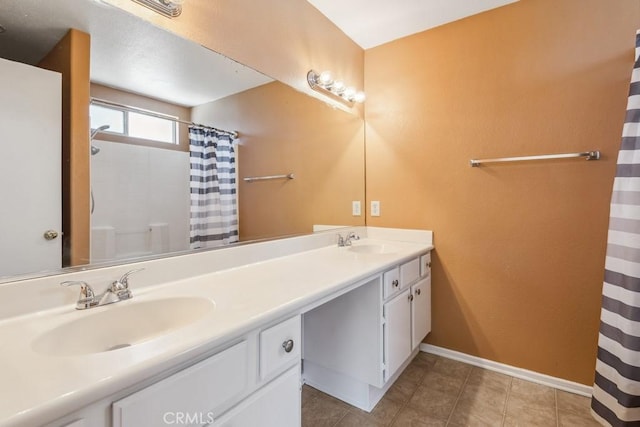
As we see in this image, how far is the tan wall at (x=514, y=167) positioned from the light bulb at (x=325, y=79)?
53 centimetres

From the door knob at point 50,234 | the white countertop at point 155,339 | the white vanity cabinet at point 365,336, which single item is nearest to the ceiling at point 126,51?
the door knob at point 50,234

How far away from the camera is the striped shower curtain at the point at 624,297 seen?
1.24 meters

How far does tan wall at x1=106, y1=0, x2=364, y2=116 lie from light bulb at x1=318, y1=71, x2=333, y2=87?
0.06m

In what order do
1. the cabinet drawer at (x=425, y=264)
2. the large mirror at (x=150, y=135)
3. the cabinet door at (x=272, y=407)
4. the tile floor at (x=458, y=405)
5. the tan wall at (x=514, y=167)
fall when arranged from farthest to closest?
the cabinet drawer at (x=425, y=264) → the tan wall at (x=514, y=167) → the tile floor at (x=458, y=405) → the large mirror at (x=150, y=135) → the cabinet door at (x=272, y=407)

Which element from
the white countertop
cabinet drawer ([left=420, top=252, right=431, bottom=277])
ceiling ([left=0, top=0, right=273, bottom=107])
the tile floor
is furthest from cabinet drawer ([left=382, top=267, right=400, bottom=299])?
ceiling ([left=0, top=0, right=273, bottom=107])

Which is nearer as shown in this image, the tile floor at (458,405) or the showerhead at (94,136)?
the showerhead at (94,136)

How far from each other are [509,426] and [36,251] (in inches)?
79.2

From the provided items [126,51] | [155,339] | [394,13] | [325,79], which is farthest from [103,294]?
[394,13]

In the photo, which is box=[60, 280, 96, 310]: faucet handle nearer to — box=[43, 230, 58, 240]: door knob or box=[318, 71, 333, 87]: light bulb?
box=[43, 230, 58, 240]: door knob

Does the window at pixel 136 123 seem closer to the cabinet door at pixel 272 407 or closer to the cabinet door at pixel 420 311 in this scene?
the cabinet door at pixel 272 407

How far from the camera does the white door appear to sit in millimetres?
795

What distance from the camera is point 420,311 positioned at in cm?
187

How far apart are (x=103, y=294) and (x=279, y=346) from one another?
571mm

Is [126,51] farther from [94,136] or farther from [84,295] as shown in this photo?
[84,295]
